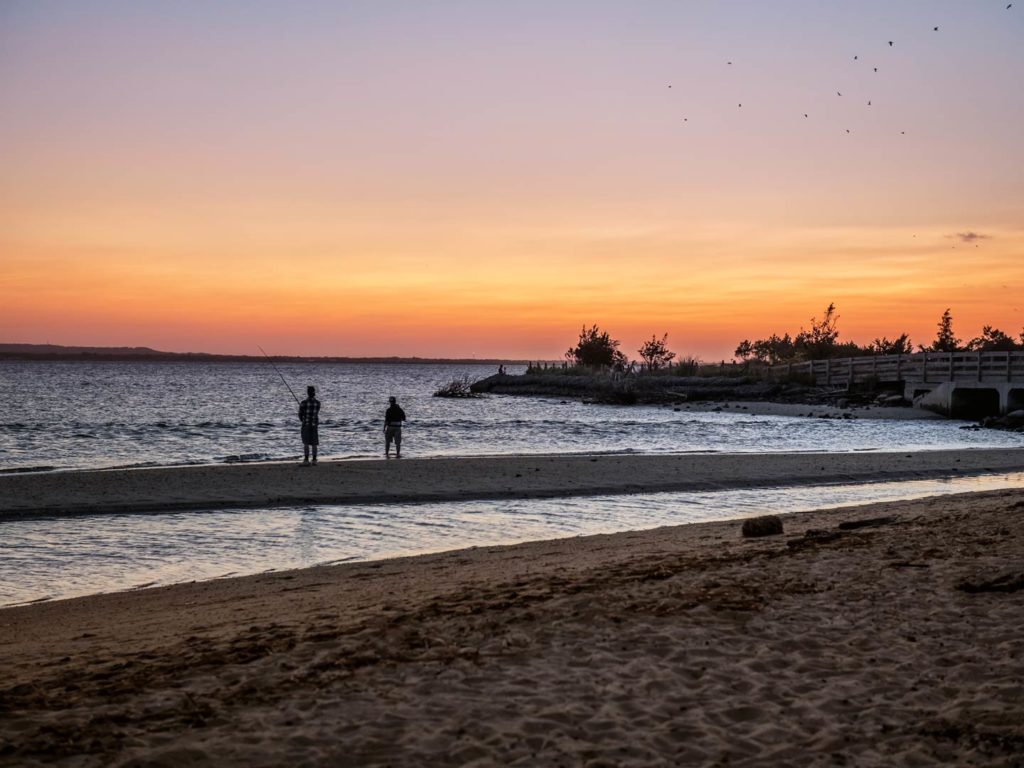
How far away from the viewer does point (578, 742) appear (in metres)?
5.41

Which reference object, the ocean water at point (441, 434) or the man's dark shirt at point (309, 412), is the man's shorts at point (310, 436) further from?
the ocean water at point (441, 434)

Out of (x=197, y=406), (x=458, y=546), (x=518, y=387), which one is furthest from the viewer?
(x=518, y=387)

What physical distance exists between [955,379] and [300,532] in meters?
43.9

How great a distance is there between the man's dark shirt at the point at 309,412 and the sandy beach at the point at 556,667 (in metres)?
13.5

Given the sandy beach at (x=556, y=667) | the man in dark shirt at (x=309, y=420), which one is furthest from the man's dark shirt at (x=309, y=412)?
the sandy beach at (x=556, y=667)

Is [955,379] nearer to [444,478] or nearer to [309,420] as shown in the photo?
[444,478]

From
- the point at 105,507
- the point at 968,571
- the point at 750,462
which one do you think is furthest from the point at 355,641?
the point at 750,462

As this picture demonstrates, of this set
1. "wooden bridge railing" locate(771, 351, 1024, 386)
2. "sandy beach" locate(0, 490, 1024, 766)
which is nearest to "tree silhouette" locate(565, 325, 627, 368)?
"wooden bridge railing" locate(771, 351, 1024, 386)

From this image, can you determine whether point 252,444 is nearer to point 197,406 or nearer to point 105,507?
point 105,507

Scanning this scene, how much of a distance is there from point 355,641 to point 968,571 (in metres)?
5.85

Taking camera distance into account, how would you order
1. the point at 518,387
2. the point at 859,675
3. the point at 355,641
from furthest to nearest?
the point at 518,387
the point at 355,641
the point at 859,675

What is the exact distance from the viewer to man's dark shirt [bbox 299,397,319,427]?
23.9 metres

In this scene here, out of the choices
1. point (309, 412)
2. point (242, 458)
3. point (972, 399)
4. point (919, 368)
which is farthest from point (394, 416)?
point (919, 368)

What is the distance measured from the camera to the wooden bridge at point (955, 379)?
4569 centimetres
